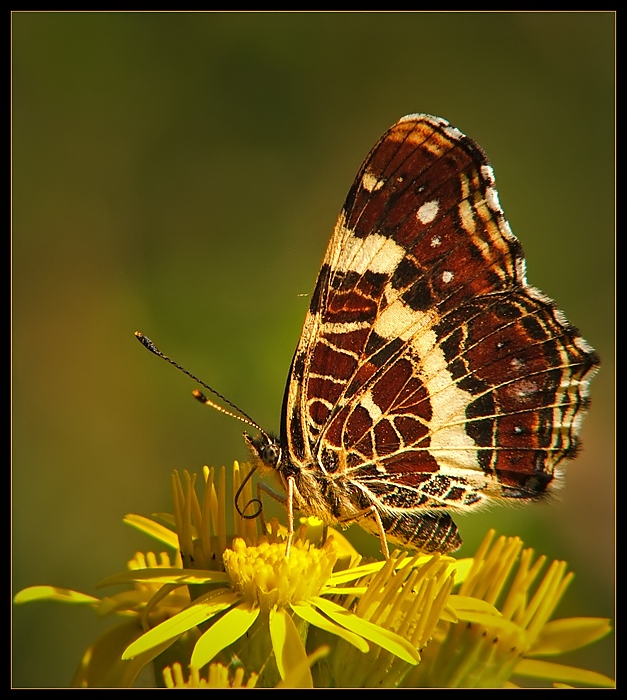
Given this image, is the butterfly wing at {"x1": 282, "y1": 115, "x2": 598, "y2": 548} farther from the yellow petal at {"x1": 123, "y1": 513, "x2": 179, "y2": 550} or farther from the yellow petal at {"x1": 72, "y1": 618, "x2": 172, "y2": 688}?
the yellow petal at {"x1": 72, "y1": 618, "x2": 172, "y2": 688}

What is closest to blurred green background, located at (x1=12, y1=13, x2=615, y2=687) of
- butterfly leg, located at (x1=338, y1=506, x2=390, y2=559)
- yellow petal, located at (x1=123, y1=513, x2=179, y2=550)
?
yellow petal, located at (x1=123, y1=513, x2=179, y2=550)

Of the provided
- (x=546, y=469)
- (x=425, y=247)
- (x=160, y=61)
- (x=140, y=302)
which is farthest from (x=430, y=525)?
(x=160, y=61)

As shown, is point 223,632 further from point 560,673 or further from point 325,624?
point 560,673

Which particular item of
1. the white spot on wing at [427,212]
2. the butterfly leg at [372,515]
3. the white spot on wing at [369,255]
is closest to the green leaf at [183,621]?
the butterfly leg at [372,515]

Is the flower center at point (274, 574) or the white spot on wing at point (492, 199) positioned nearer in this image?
the flower center at point (274, 574)

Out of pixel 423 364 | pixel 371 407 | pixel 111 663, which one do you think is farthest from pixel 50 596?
pixel 423 364

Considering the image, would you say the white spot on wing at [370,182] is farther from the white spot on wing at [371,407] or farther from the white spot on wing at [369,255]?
the white spot on wing at [371,407]
